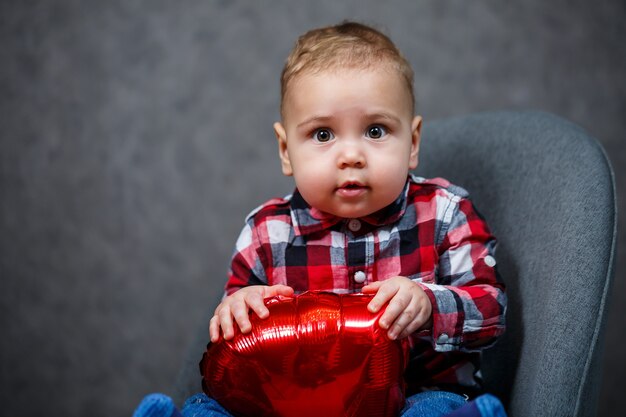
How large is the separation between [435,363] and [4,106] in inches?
50.0

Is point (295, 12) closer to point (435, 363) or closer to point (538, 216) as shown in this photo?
point (538, 216)

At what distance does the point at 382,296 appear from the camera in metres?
0.73

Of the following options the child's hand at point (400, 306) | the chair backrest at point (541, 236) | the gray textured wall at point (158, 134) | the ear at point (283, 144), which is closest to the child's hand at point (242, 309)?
the child's hand at point (400, 306)

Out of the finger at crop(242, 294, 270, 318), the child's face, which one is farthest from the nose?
the finger at crop(242, 294, 270, 318)

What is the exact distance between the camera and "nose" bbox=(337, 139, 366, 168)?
0.82 meters

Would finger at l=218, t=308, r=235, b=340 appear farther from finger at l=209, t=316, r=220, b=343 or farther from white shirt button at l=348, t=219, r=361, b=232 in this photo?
white shirt button at l=348, t=219, r=361, b=232

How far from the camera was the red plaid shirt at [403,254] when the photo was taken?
2.96 feet

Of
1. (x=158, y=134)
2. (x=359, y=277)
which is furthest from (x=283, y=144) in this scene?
(x=158, y=134)

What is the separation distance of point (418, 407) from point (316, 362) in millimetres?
155

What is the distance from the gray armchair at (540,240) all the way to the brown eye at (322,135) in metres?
0.34

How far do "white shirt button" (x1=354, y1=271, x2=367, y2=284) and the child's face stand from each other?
0.09 m

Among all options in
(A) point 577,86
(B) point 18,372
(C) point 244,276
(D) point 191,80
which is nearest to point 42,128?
(D) point 191,80

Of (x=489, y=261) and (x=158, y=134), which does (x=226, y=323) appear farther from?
(x=158, y=134)

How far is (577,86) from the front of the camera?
1.48 meters
